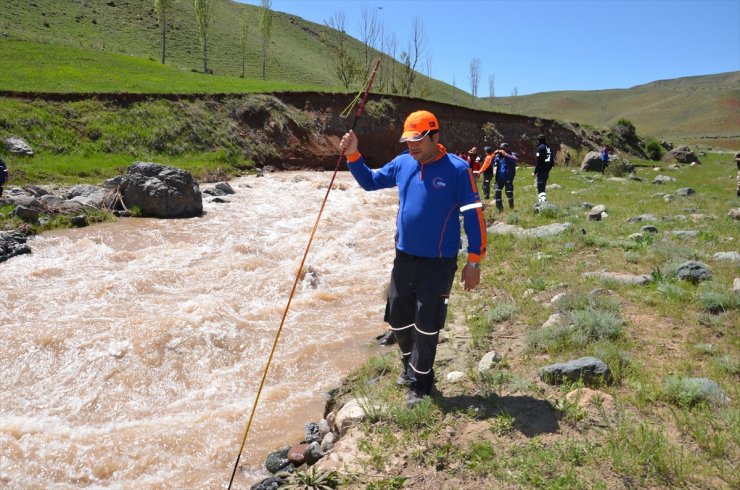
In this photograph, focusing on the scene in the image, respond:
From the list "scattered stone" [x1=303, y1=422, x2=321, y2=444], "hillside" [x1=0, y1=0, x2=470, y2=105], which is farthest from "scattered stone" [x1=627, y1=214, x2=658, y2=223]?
"hillside" [x1=0, y1=0, x2=470, y2=105]

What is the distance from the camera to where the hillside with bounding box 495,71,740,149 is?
125m

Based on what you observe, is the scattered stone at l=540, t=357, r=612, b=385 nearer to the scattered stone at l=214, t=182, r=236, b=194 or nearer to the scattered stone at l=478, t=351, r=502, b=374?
the scattered stone at l=478, t=351, r=502, b=374

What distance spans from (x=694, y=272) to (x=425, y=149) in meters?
5.12

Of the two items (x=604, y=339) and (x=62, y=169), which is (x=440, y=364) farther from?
(x=62, y=169)

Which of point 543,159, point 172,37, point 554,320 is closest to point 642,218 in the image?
point 543,159

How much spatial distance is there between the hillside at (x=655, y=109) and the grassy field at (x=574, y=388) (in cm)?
11806

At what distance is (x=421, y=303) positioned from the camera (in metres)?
4.83

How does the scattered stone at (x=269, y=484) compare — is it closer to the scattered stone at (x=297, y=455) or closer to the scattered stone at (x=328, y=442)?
the scattered stone at (x=297, y=455)

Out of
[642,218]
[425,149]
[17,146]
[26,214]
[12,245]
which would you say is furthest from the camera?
[17,146]

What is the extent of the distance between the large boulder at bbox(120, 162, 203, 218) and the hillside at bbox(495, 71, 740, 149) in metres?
114

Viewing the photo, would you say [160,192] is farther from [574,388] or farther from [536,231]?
[574,388]

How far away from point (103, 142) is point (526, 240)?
21.3m

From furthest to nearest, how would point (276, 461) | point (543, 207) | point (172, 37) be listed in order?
point (172, 37) < point (543, 207) < point (276, 461)

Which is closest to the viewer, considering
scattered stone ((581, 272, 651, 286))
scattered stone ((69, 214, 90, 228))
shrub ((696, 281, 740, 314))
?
shrub ((696, 281, 740, 314))
